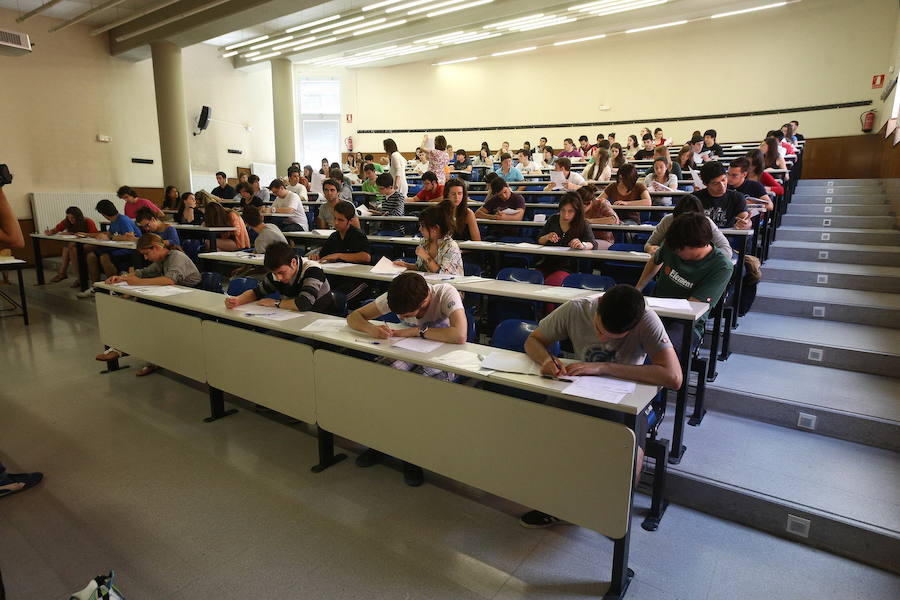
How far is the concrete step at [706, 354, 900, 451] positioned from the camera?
7.94ft

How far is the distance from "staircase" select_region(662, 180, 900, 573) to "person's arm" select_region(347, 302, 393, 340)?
1435 mm

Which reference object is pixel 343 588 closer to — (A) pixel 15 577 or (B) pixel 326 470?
(B) pixel 326 470

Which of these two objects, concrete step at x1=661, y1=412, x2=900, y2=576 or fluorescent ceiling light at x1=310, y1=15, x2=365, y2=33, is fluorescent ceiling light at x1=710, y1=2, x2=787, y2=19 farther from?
concrete step at x1=661, y1=412, x2=900, y2=576

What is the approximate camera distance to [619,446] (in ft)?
5.29

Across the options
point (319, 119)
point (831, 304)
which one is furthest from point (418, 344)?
point (319, 119)

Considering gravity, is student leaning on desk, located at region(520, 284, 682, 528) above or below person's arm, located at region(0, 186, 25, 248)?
below

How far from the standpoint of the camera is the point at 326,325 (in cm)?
261

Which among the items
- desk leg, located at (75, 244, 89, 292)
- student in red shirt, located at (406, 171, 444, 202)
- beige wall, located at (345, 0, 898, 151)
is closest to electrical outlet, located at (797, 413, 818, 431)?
student in red shirt, located at (406, 171, 444, 202)

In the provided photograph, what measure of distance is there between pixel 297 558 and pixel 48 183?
35.6ft

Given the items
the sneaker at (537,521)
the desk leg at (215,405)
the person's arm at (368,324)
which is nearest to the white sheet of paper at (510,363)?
the person's arm at (368,324)

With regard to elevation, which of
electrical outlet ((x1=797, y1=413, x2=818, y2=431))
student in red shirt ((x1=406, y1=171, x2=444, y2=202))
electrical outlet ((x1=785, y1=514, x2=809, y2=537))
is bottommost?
electrical outlet ((x1=785, y1=514, x2=809, y2=537))

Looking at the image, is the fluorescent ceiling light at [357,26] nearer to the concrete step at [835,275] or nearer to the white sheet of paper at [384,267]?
the white sheet of paper at [384,267]

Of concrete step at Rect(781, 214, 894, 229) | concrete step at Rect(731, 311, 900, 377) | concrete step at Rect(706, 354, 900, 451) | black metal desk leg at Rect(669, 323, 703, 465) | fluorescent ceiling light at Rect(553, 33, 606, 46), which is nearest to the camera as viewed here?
black metal desk leg at Rect(669, 323, 703, 465)

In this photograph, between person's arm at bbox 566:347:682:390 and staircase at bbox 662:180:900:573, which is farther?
staircase at bbox 662:180:900:573
